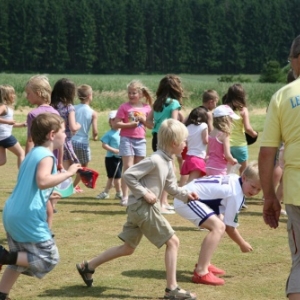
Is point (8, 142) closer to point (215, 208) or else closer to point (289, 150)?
point (215, 208)

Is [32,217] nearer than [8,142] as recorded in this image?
Yes

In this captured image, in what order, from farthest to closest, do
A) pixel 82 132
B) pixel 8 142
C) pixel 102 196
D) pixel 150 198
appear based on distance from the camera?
pixel 102 196
pixel 82 132
pixel 8 142
pixel 150 198

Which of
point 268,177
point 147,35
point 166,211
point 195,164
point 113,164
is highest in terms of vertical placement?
point 268,177

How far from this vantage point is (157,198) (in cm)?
677

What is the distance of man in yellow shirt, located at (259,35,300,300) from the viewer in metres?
5.30

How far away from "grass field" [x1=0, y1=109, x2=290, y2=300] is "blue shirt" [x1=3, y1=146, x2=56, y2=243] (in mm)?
896

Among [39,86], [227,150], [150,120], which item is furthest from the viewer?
[150,120]

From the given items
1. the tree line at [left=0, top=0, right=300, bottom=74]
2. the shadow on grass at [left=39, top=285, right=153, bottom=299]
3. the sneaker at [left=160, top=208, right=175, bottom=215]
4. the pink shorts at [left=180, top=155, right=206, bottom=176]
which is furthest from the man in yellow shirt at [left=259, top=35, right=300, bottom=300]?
the tree line at [left=0, top=0, right=300, bottom=74]

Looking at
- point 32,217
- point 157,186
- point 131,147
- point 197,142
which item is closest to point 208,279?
point 157,186

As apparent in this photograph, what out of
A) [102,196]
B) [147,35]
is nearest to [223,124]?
[102,196]

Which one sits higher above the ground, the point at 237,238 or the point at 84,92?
the point at 84,92

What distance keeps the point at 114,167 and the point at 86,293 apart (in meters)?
5.64

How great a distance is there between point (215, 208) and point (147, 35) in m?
95.7

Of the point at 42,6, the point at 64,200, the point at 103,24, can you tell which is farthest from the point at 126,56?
the point at 64,200
